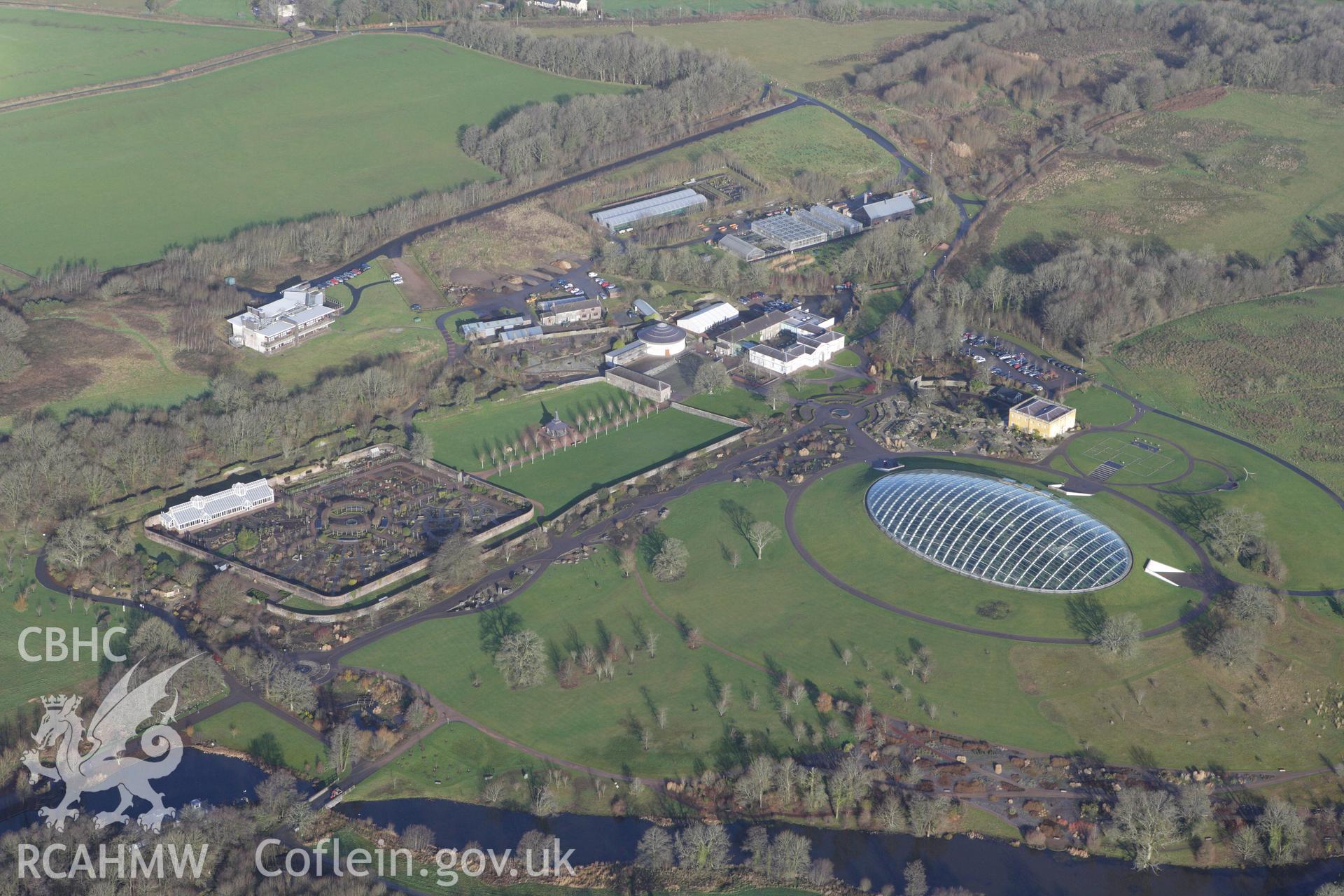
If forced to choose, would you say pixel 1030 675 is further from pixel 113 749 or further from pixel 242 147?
pixel 242 147

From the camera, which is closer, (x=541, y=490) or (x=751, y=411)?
(x=541, y=490)

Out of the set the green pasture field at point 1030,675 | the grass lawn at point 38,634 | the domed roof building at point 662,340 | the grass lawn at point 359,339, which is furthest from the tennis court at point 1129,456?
the grass lawn at point 38,634

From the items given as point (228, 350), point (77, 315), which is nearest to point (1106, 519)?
point (228, 350)

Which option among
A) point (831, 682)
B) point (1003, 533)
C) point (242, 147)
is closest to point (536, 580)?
point (831, 682)

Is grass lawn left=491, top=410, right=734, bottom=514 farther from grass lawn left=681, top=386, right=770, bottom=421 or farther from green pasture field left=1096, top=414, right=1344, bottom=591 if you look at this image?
green pasture field left=1096, top=414, right=1344, bottom=591

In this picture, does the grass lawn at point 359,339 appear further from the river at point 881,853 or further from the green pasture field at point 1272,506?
the green pasture field at point 1272,506

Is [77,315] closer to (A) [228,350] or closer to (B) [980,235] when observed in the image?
(A) [228,350]

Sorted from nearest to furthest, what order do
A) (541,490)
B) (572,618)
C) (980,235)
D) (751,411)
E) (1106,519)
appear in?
(572,618) < (1106,519) < (541,490) < (751,411) < (980,235)
